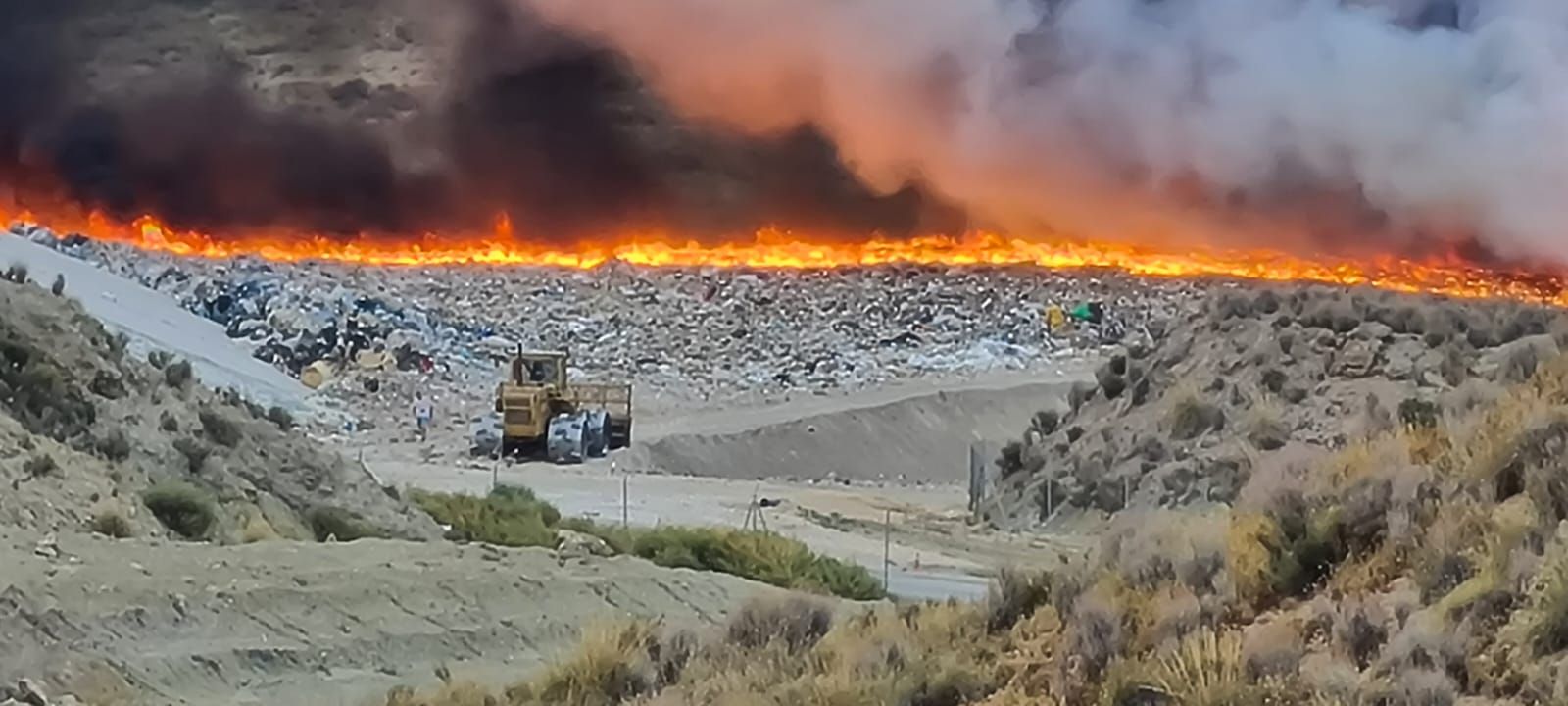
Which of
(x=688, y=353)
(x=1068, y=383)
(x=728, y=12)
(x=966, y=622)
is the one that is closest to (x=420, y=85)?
(x=728, y=12)

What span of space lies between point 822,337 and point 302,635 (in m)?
33.1

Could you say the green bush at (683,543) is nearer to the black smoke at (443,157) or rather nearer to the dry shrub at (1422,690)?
the dry shrub at (1422,690)

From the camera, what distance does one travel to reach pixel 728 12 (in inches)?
1956

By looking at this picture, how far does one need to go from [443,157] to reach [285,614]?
4225 cm

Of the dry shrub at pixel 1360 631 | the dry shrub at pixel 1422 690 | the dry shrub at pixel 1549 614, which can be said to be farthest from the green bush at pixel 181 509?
the dry shrub at pixel 1549 614

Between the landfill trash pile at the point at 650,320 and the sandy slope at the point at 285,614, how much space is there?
22.3 m

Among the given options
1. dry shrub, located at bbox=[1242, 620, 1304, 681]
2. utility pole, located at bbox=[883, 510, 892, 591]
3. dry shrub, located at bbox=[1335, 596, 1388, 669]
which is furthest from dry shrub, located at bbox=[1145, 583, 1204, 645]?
utility pole, located at bbox=[883, 510, 892, 591]

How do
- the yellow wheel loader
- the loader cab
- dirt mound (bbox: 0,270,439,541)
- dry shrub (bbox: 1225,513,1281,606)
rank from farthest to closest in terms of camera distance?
the loader cab
the yellow wheel loader
dirt mound (bbox: 0,270,439,541)
dry shrub (bbox: 1225,513,1281,606)

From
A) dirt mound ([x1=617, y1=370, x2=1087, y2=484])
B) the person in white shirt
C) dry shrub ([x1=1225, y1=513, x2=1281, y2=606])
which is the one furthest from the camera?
the person in white shirt

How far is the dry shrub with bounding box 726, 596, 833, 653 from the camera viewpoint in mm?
9930

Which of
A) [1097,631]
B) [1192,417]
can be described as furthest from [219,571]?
[1192,417]

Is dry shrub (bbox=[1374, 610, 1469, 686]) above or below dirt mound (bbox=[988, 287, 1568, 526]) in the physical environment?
above

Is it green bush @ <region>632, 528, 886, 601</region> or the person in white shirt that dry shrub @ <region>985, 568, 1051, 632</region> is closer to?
green bush @ <region>632, 528, 886, 601</region>

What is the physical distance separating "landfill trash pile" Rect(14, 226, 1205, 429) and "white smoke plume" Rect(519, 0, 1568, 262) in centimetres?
249
